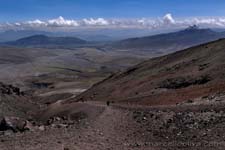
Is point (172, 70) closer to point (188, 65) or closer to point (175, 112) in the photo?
point (188, 65)

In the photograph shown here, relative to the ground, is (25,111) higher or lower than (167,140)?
lower

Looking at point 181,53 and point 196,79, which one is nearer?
point 196,79

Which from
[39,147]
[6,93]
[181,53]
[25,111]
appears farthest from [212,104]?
[181,53]

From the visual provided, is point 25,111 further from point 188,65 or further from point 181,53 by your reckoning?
point 181,53

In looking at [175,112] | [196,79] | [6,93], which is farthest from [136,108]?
[6,93]

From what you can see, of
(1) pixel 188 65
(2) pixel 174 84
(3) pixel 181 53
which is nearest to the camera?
(2) pixel 174 84

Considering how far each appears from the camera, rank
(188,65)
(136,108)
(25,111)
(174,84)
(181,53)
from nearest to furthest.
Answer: (136,108), (25,111), (174,84), (188,65), (181,53)
